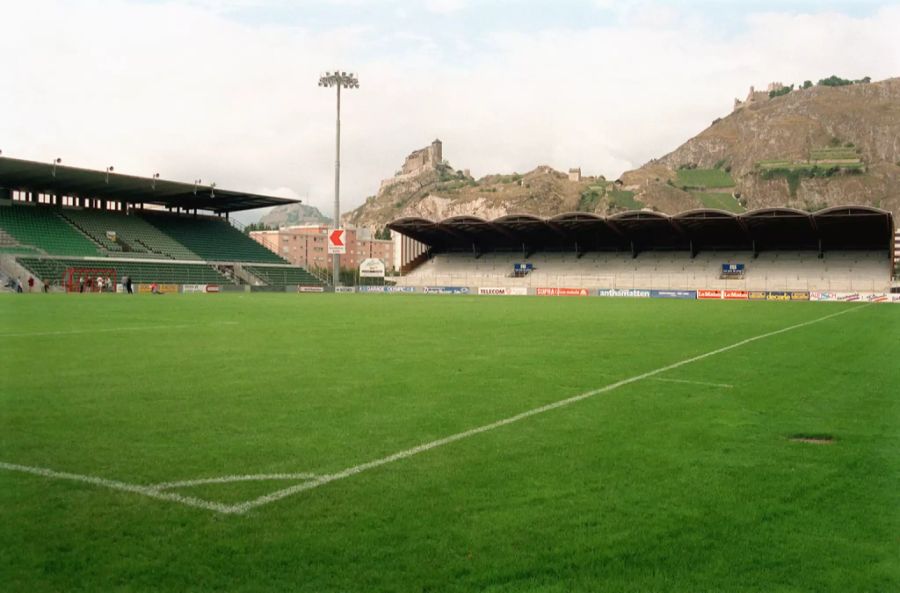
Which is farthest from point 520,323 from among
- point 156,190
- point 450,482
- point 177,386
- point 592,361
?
point 156,190

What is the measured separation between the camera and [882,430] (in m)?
7.81

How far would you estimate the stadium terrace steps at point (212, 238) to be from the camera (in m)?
70.2

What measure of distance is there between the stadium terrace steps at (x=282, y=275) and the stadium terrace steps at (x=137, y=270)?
4936 mm

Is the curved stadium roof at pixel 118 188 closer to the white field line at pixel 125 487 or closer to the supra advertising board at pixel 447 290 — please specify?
the supra advertising board at pixel 447 290

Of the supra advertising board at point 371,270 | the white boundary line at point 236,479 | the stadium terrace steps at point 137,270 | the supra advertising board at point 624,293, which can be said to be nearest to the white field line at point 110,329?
the white boundary line at point 236,479

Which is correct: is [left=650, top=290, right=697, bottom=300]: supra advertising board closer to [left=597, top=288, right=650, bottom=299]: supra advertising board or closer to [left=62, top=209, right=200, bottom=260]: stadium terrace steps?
[left=597, top=288, right=650, bottom=299]: supra advertising board

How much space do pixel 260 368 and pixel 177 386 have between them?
216 cm

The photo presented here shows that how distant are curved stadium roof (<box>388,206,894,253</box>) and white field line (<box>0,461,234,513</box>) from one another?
64.4m

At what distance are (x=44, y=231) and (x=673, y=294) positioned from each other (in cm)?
5389

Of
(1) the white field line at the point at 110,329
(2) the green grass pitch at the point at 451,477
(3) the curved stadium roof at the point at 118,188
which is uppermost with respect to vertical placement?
(3) the curved stadium roof at the point at 118,188

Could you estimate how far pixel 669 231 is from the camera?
72.9 meters

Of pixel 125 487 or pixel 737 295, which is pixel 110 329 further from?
pixel 737 295

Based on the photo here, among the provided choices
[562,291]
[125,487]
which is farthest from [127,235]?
[125,487]

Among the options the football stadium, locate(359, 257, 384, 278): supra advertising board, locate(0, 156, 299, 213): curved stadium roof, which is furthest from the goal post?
the football stadium
